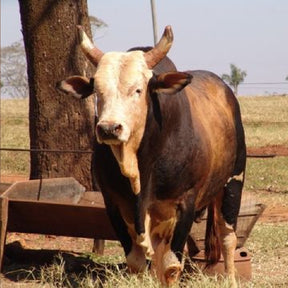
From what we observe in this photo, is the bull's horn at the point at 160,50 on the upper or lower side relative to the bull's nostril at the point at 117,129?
upper

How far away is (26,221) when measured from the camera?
9195mm

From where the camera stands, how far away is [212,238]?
28.9 feet

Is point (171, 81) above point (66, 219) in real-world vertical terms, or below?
above

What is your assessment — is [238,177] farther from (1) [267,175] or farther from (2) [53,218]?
(1) [267,175]

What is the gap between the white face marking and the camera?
6473 mm

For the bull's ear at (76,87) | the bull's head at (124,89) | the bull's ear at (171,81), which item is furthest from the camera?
the bull's ear at (76,87)

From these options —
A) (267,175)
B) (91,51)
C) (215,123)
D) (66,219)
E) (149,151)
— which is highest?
(91,51)

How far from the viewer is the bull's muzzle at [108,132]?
6.24 meters

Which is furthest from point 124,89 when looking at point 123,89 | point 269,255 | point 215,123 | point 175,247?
point 269,255

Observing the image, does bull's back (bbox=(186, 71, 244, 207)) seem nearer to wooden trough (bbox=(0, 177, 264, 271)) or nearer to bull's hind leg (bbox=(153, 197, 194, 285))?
bull's hind leg (bbox=(153, 197, 194, 285))

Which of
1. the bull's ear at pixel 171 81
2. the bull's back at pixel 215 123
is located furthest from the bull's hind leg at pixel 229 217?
the bull's ear at pixel 171 81

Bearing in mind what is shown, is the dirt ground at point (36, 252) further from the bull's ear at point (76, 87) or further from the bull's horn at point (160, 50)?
the bull's horn at point (160, 50)

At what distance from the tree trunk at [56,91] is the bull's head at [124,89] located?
4.33 m

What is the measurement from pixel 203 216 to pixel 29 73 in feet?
11.9
